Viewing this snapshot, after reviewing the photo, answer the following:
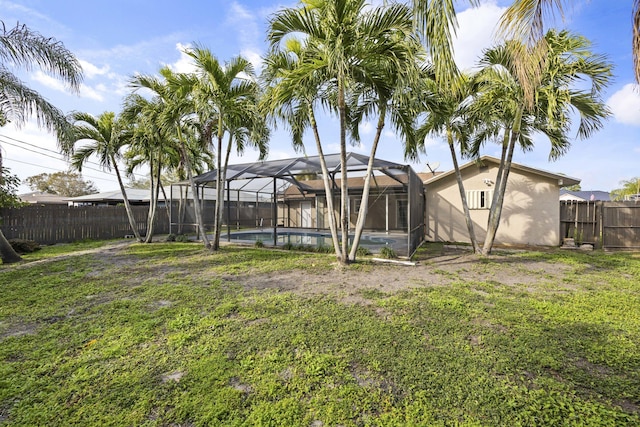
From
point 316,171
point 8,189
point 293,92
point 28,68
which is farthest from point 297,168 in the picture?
point 8,189

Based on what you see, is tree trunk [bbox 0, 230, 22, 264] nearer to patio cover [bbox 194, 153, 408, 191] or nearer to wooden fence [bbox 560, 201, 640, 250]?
patio cover [bbox 194, 153, 408, 191]

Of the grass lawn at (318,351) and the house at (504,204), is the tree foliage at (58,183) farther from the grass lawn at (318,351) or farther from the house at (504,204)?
the house at (504,204)

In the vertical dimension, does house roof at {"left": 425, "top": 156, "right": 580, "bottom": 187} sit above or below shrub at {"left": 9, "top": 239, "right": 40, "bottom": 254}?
above

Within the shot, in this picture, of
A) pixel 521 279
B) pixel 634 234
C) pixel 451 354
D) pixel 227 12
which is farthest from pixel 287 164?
pixel 634 234

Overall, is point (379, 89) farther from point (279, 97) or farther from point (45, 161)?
point (45, 161)

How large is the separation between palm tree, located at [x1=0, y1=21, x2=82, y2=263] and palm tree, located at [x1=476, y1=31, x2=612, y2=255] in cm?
950

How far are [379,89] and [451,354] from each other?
5.14 meters

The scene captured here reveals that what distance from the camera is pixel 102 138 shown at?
9.78 meters

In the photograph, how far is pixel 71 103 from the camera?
869 centimetres

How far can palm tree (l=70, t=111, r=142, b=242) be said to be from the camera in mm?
9492

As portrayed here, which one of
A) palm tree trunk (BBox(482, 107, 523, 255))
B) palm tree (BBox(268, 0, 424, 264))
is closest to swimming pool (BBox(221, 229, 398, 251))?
palm tree trunk (BBox(482, 107, 523, 255))

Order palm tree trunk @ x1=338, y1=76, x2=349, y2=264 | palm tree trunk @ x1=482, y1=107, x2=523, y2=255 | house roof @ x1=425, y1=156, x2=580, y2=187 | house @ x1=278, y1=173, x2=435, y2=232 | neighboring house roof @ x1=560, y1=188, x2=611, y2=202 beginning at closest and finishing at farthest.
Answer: palm tree trunk @ x1=338, y1=76, x2=349, y2=264
palm tree trunk @ x1=482, y1=107, x2=523, y2=255
house roof @ x1=425, y1=156, x2=580, y2=187
house @ x1=278, y1=173, x2=435, y2=232
neighboring house roof @ x1=560, y1=188, x2=611, y2=202

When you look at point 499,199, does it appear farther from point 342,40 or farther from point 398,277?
point 342,40

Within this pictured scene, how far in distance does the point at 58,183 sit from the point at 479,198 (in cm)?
4685
